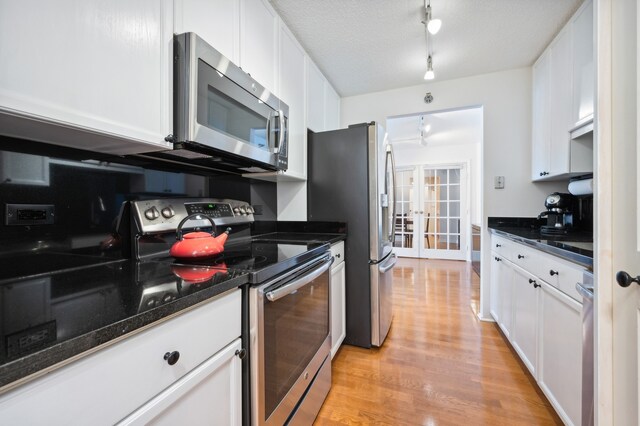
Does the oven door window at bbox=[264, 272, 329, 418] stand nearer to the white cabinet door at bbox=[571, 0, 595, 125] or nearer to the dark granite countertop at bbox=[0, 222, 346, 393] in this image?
the dark granite countertop at bbox=[0, 222, 346, 393]

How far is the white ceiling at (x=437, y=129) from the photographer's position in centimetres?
392

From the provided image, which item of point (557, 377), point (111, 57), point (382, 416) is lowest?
point (382, 416)

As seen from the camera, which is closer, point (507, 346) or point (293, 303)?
point (293, 303)

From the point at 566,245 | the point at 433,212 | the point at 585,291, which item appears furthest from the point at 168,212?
the point at 433,212

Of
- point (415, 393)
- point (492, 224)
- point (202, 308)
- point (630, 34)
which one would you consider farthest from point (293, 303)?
point (492, 224)

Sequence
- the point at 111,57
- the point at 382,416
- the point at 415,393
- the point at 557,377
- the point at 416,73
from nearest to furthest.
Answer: the point at 111,57 → the point at 557,377 → the point at 382,416 → the point at 415,393 → the point at 416,73

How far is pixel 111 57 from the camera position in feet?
2.68

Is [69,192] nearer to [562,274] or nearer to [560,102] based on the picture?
[562,274]

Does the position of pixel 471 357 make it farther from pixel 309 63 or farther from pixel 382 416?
pixel 309 63

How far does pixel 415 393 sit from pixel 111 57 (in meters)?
2.07

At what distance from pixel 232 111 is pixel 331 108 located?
173 centimetres

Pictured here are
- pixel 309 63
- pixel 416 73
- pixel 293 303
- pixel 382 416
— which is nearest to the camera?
pixel 293 303

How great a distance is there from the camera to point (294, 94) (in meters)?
1.97

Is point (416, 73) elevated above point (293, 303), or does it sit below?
above
